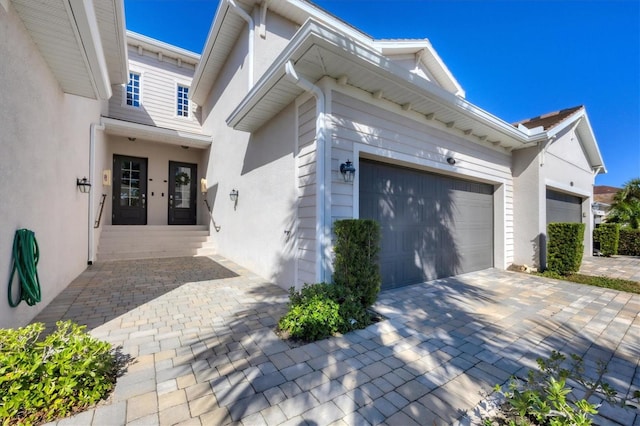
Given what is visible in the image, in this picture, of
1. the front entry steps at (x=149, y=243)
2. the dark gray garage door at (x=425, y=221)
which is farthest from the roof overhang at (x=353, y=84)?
the front entry steps at (x=149, y=243)

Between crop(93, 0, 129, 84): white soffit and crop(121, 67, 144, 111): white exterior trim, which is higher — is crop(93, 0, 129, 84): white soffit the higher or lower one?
the lower one

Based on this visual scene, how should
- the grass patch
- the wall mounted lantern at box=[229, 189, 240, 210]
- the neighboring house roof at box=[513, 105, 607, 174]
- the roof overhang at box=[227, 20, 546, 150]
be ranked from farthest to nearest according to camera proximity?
the neighboring house roof at box=[513, 105, 607, 174]
the wall mounted lantern at box=[229, 189, 240, 210]
the grass patch
the roof overhang at box=[227, 20, 546, 150]

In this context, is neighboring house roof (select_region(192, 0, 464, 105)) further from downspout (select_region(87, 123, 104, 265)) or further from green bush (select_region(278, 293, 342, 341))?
green bush (select_region(278, 293, 342, 341))

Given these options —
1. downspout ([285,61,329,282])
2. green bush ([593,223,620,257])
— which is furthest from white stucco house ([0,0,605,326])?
green bush ([593,223,620,257])

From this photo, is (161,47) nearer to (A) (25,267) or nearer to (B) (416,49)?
(B) (416,49)

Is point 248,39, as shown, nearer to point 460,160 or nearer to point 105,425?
point 460,160

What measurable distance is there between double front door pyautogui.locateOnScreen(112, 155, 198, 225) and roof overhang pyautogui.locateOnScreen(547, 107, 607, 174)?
37.6 feet

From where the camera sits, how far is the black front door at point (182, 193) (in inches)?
397

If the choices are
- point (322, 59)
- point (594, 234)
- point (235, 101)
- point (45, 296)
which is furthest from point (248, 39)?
point (594, 234)

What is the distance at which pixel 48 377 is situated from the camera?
1.74 meters

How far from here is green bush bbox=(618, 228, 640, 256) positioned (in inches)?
405

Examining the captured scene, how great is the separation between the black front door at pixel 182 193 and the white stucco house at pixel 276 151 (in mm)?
228

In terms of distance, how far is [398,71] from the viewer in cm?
387

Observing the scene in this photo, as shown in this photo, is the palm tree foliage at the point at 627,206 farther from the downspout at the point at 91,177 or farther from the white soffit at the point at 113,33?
the downspout at the point at 91,177
